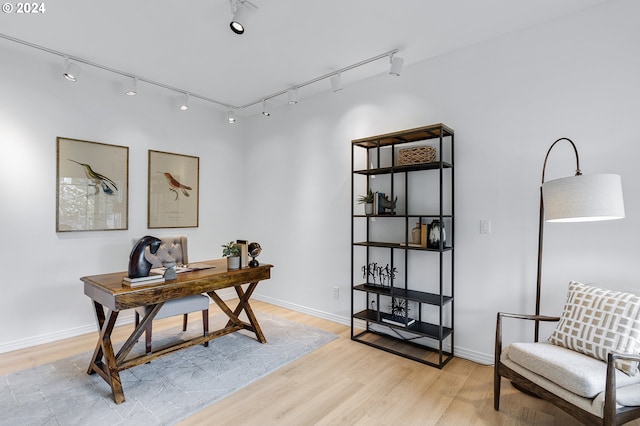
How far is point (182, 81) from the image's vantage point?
3672 millimetres

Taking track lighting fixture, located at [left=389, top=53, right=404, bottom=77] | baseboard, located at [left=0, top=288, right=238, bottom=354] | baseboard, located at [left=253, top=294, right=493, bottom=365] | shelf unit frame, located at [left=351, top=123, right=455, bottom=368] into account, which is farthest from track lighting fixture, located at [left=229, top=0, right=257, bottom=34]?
baseboard, located at [left=0, top=288, right=238, bottom=354]

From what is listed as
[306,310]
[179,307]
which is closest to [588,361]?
[179,307]

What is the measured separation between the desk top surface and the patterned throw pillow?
236 centimetres

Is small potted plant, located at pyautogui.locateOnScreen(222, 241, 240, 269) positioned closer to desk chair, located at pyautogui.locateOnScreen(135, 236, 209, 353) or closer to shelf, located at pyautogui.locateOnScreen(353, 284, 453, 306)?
desk chair, located at pyautogui.locateOnScreen(135, 236, 209, 353)

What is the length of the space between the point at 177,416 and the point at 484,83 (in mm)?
3376

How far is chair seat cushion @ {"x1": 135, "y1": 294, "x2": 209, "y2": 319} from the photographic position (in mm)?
2588

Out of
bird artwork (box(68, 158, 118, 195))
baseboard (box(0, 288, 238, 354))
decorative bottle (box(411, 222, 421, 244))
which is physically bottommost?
baseboard (box(0, 288, 238, 354))

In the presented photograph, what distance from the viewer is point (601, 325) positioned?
1847 millimetres

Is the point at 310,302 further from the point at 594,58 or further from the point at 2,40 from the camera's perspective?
the point at 2,40

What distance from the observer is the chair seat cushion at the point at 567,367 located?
1627 mm

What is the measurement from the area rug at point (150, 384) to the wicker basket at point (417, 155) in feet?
6.25

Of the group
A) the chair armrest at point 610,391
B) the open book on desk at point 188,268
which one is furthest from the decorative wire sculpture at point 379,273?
the chair armrest at point 610,391

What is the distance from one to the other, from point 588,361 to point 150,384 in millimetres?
2813

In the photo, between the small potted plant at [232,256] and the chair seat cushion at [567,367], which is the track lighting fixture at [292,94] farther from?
the chair seat cushion at [567,367]
